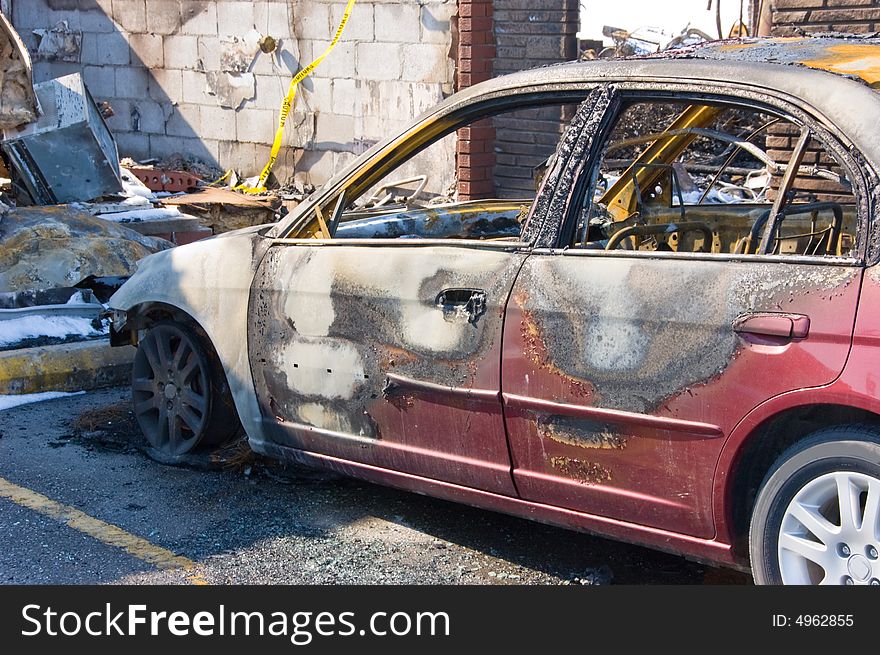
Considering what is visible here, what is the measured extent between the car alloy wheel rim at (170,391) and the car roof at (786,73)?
169 cm

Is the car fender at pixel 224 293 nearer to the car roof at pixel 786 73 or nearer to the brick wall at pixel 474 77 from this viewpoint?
the car roof at pixel 786 73

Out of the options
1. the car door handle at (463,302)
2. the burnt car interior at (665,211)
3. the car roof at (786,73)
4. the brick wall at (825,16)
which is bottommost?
the car door handle at (463,302)

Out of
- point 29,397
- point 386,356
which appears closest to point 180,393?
point 386,356

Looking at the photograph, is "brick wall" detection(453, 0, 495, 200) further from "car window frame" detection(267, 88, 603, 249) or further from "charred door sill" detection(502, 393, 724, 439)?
"charred door sill" detection(502, 393, 724, 439)

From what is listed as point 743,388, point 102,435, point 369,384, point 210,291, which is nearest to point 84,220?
point 102,435

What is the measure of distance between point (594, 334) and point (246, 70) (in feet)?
32.7

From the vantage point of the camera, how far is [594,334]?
349 cm

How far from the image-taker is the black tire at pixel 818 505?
3018 mm

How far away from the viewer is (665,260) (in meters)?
3.43

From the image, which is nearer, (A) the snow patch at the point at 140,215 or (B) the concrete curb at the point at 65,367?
(B) the concrete curb at the point at 65,367

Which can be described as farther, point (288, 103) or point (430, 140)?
point (288, 103)

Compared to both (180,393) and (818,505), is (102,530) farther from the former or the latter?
(818,505)

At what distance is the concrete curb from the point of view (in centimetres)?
615

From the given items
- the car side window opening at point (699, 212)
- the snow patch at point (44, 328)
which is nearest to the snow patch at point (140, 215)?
the snow patch at point (44, 328)
